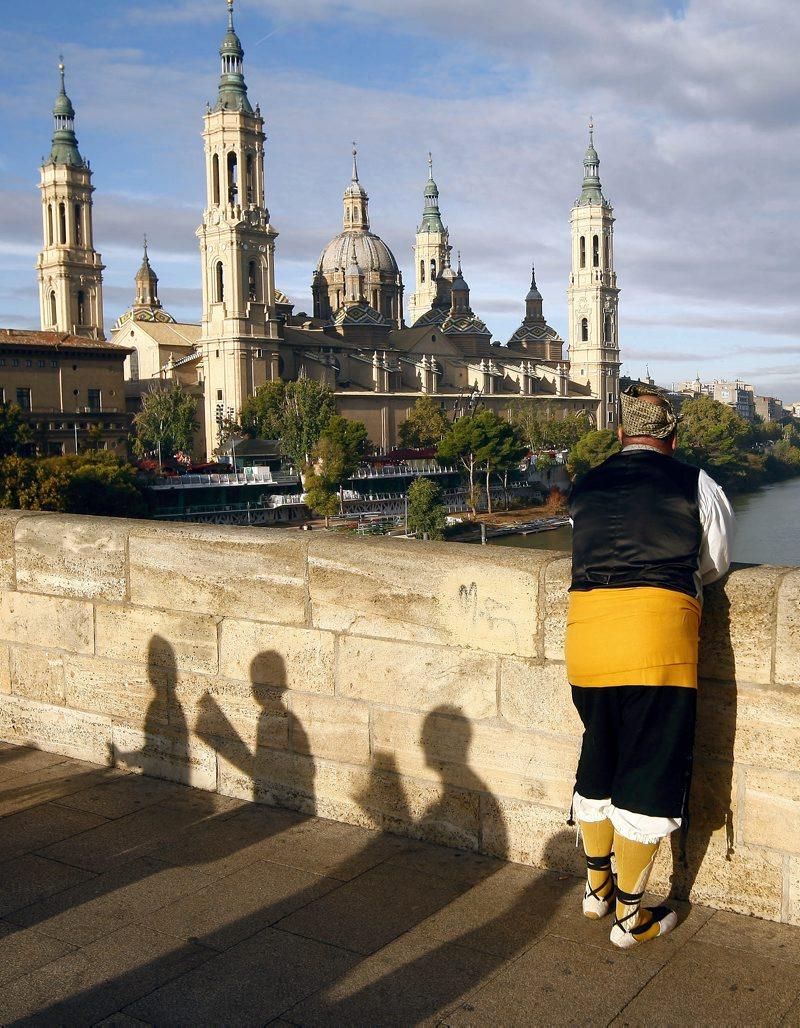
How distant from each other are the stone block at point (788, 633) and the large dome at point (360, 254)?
326 ft

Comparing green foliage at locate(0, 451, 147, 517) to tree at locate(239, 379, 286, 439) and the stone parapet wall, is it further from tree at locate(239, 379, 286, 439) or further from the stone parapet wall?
the stone parapet wall

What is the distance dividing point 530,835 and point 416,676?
577 mm

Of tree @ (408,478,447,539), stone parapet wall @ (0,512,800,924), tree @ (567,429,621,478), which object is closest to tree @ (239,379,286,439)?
tree @ (408,478,447,539)

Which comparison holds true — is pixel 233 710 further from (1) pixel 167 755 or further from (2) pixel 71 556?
(2) pixel 71 556

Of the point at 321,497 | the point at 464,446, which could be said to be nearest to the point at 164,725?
the point at 321,497

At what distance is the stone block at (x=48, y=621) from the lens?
422 centimetres

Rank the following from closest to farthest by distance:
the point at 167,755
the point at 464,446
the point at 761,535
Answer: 1. the point at 167,755
2. the point at 761,535
3. the point at 464,446

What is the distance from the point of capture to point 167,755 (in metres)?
3.97

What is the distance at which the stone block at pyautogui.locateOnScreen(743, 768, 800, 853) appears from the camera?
2.76 m

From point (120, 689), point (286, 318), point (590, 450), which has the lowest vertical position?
point (120, 689)

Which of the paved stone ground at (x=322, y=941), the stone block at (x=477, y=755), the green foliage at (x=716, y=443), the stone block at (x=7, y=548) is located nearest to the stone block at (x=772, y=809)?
the paved stone ground at (x=322, y=941)

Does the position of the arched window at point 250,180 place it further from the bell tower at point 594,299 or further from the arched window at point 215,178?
the bell tower at point 594,299

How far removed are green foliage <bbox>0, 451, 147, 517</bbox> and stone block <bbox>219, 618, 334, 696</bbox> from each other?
37674mm

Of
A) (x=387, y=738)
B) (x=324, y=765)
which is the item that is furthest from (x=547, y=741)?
(x=324, y=765)
